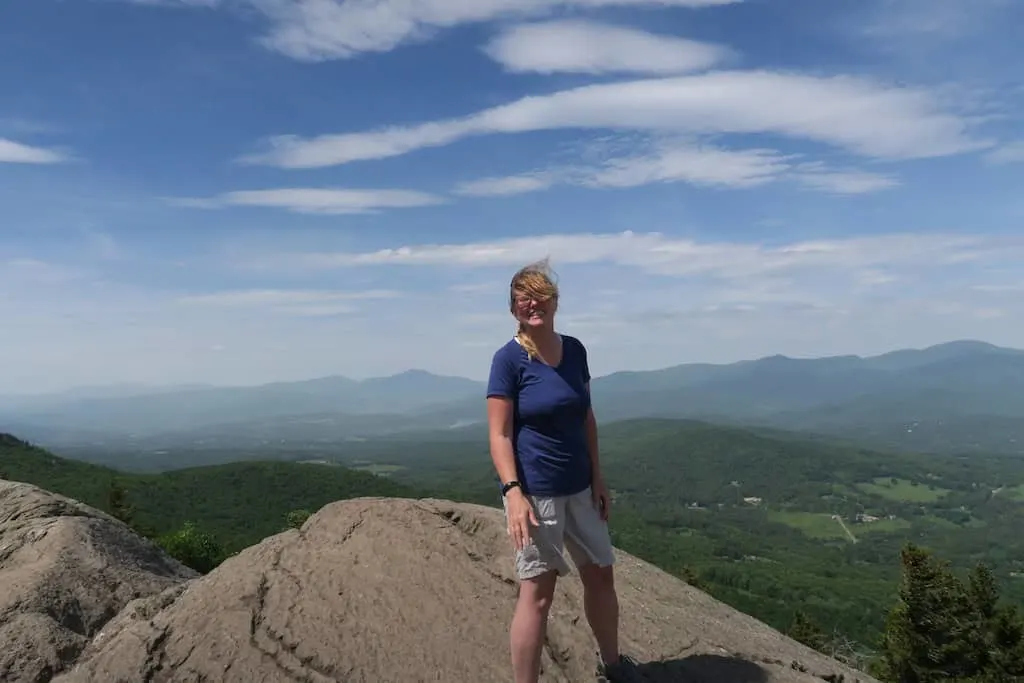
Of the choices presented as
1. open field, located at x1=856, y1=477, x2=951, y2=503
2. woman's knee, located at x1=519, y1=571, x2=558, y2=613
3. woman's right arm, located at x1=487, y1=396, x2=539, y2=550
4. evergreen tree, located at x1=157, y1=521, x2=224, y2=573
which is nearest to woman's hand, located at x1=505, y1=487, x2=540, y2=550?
woman's right arm, located at x1=487, y1=396, x2=539, y2=550

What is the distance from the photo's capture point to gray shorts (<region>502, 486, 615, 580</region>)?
4625 mm

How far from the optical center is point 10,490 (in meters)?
10.9

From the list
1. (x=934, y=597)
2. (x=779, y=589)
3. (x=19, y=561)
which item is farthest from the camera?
(x=779, y=589)

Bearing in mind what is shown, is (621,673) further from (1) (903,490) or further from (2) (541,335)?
(1) (903,490)

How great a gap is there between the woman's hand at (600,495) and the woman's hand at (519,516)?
2.07 feet

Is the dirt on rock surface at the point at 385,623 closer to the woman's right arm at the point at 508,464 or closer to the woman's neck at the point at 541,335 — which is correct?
the woman's right arm at the point at 508,464

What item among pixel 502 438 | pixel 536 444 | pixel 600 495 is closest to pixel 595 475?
pixel 600 495

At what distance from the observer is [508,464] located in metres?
4.55

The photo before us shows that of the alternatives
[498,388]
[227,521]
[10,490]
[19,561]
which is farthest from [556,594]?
[227,521]

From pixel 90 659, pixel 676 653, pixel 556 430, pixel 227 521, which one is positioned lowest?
pixel 227 521

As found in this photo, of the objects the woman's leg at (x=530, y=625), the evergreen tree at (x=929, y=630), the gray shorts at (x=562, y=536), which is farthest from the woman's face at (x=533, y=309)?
the evergreen tree at (x=929, y=630)

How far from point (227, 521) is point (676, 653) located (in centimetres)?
7814

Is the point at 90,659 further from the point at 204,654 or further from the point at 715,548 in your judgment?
the point at 715,548

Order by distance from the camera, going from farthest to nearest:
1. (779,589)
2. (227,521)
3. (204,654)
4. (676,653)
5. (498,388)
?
1. (779,589)
2. (227,521)
3. (676,653)
4. (204,654)
5. (498,388)
